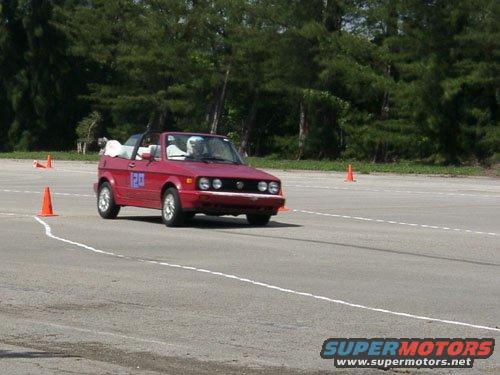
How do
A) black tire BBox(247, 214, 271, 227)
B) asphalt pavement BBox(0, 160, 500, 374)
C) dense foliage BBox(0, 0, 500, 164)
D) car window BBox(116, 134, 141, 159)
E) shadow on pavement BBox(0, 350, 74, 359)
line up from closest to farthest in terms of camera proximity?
shadow on pavement BBox(0, 350, 74, 359) < asphalt pavement BBox(0, 160, 500, 374) < black tire BBox(247, 214, 271, 227) < car window BBox(116, 134, 141, 159) < dense foliage BBox(0, 0, 500, 164)

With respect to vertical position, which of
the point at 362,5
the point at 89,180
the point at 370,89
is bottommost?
the point at 89,180

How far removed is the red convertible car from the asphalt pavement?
391 millimetres

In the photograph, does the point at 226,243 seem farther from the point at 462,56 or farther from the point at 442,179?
the point at 462,56

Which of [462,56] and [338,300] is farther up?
[462,56]

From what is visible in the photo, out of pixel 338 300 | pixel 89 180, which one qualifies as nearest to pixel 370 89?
pixel 89 180

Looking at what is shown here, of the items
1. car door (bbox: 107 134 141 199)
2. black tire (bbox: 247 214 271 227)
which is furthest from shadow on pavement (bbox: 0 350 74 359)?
car door (bbox: 107 134 141 199)

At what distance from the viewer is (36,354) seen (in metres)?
9.72

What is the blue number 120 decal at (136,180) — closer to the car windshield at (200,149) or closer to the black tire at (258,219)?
the car windshield at (200,149)

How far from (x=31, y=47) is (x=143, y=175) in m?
54.0

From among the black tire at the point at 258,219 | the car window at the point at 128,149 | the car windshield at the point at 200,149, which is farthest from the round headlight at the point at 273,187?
the car window at the point at 128,149

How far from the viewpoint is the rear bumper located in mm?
21172

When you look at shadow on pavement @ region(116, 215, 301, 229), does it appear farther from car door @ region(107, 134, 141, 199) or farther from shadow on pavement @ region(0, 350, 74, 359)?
shadow on pavement @ region(0, 350, 74, 359)

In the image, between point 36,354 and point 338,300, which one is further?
point 338,300

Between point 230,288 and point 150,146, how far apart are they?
9.64 metres
